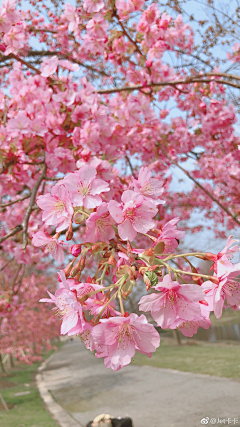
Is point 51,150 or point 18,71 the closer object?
point 51,150

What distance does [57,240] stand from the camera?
1.00 meters

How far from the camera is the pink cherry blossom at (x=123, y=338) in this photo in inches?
28.9

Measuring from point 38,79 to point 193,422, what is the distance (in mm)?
5739

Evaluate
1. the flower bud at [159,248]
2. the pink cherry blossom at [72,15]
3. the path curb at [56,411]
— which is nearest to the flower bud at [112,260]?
the flower bud at [159,248]

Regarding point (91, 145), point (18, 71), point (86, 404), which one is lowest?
point (86, 404)

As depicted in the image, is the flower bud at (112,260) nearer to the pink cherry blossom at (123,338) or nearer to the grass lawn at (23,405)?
the pink cherry blossom at (123,338)

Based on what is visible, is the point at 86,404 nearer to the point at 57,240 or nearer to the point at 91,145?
the point at 91,145

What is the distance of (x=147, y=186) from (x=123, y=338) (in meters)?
0.45

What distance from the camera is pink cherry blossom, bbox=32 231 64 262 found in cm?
100

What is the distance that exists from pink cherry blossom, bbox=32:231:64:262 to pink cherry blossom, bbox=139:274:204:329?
36 cm

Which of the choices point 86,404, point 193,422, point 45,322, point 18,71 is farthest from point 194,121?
point 45,322

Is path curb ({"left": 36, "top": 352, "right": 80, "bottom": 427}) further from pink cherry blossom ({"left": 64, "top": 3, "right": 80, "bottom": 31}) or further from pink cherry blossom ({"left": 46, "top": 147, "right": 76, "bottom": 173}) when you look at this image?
pink cherry blossom ({"left": 64, "top": 3, "right": 80, "bottom": 31})

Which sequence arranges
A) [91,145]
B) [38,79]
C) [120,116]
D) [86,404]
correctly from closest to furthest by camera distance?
[91,145]
[38,79]
[120,116]
[86,404]

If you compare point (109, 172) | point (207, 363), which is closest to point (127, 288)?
point (109, 172)
